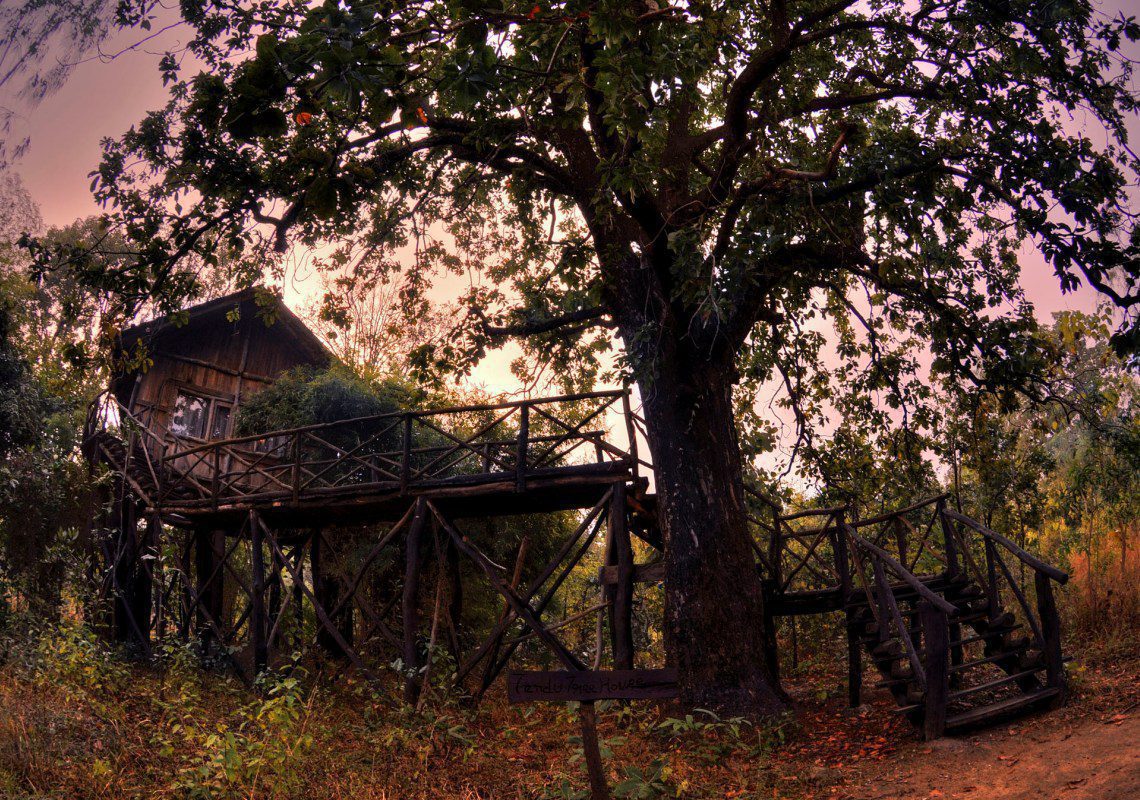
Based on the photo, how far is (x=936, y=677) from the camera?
286 inches

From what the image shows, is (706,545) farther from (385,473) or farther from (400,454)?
(400,454)

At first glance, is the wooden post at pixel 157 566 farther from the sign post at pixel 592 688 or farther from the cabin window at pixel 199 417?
the sign post at pixel 592 688

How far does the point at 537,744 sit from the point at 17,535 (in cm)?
1568

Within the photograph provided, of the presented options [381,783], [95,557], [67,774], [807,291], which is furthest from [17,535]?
[807,291]

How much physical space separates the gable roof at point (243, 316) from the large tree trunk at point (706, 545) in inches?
389

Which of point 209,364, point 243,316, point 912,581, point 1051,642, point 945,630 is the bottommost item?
point 1051,642

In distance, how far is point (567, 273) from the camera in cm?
902

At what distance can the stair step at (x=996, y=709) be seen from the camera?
7.18 meters

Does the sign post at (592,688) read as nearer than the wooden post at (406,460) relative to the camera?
Yes

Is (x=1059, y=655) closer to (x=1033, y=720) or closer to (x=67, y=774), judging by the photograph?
(x=1033, y=720)

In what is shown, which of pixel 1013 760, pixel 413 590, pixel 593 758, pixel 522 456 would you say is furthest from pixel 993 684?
pixel 413 590

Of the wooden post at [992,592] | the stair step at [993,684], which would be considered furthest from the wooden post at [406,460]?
the wooden post at [992,592]

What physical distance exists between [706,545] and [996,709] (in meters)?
3.19

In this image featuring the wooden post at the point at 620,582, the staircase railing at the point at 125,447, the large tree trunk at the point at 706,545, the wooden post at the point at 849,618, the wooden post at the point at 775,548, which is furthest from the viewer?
the staircase railing at the point at 125,447
